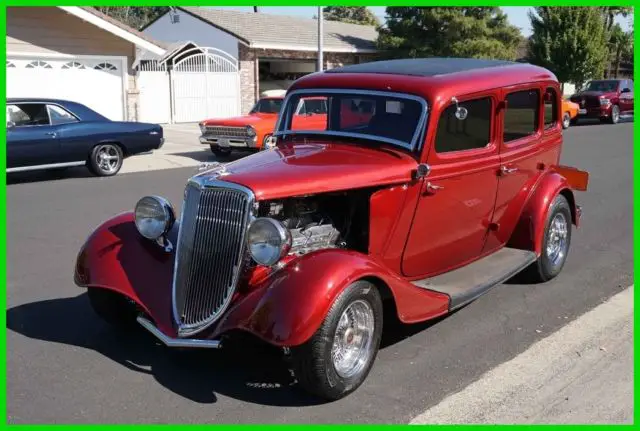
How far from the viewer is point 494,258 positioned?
5.59 meters

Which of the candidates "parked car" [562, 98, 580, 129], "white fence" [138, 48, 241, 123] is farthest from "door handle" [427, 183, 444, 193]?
"parked car" [562, 98, 580, 129]

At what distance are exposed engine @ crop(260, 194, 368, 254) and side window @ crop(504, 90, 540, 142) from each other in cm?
186

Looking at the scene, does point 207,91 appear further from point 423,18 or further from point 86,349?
point 86,349

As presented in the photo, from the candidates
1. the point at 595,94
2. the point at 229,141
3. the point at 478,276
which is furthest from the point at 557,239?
the point at 595,94

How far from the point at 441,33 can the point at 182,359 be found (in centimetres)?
2807

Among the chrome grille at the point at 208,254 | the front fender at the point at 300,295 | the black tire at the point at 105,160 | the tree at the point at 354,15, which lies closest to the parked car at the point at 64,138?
the black tire at the point at 105,160

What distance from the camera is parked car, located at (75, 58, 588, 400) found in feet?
12.6

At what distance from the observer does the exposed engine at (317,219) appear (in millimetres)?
4293

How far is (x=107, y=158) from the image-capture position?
12.4 m

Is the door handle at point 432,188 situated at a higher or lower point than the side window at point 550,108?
lower

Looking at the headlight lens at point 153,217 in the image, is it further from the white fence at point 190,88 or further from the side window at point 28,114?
the white fence at point 190,88

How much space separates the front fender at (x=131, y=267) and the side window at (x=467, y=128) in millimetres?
2081

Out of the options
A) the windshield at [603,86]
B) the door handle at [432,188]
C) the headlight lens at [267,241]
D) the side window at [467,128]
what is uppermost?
the windshield at [603,86]

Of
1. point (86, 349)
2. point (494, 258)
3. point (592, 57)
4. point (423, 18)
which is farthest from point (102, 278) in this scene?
point (592, 57)
